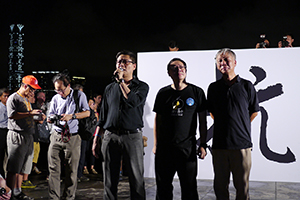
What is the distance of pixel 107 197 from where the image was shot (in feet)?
10.6

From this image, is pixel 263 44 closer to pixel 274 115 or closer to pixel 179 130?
pixel 274 115

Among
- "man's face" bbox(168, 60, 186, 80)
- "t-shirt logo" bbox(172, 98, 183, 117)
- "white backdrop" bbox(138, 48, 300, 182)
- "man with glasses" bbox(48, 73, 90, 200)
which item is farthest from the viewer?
"white backdrop" bbox(138, 48, 300, 182)

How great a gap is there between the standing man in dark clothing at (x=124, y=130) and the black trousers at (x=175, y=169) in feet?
0.62

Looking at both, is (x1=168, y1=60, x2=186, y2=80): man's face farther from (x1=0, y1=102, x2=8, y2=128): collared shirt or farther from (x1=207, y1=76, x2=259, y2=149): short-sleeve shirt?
(x1=0, y1=102, x2=8, y2=128): collared shirt

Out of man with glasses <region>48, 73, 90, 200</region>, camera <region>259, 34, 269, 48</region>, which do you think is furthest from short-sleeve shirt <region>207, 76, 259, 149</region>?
camera <region>259, 34, 269, 48</region>

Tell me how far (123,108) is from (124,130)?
0.23 meters

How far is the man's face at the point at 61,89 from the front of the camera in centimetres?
429

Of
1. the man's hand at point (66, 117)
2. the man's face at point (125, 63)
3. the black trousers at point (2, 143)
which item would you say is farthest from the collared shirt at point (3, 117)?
the man's face at point (125, 63)

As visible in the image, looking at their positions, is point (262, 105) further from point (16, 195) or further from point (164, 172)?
point (16, 195)

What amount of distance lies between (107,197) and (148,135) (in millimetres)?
2911

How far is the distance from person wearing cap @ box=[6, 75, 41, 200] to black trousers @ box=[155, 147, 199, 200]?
234cm

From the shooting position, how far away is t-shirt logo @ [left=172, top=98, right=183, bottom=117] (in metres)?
3.21

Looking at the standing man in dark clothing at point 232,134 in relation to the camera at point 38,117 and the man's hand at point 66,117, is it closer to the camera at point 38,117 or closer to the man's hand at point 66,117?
the man's hand at point 66,117

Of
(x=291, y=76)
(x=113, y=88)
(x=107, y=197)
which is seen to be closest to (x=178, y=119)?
(x=113, y=88)
